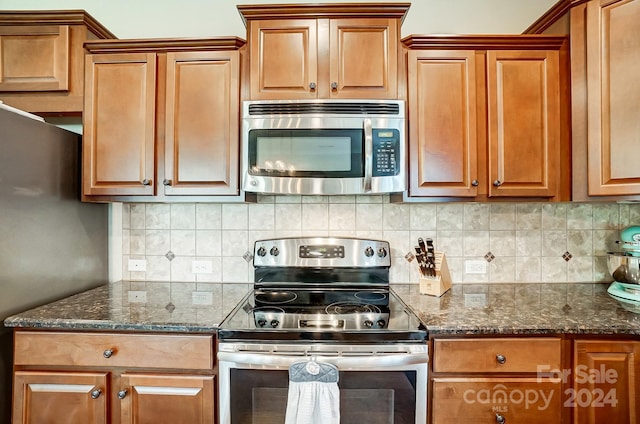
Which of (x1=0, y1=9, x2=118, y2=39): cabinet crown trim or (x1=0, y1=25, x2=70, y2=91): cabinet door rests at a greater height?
(x1=0, y1=9, x2=118, y2=39): cabinet crown trim

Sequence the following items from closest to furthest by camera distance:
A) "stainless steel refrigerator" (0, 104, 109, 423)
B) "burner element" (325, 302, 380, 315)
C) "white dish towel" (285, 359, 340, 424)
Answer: "white dish towel" (285, 359, 340, 424) < "stainless steel refrigerator" (0, 104, 109, 423) < "burner element" (325, 302, 380, 315)

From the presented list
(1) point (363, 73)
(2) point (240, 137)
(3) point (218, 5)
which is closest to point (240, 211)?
(2) point (240, 137)

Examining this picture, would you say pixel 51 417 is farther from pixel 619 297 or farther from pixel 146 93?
pixel 619 297

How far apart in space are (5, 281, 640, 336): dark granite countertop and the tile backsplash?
0.12 meters

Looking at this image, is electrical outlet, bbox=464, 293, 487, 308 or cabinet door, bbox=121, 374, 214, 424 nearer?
cabinet door, bbox=121, 374, 214, 424

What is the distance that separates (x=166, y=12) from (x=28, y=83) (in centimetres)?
92

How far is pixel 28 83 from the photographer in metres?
1.62

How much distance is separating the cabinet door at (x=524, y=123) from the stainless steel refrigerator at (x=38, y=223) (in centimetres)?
220

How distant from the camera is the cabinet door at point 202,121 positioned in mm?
1590

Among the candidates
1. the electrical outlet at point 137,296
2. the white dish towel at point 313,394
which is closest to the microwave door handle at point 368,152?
the white dish towel at point 313,394

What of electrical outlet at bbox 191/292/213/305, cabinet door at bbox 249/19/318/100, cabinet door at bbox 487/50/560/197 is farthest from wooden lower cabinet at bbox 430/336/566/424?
cabinet door at bbox 249/19/318/100

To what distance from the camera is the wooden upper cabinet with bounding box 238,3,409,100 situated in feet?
5.08

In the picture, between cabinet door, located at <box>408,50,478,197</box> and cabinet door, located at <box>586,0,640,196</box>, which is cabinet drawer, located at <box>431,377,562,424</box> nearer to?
cabinet door, located at <box>408,50,478,197</box>

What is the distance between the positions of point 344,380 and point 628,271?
1528 mm
